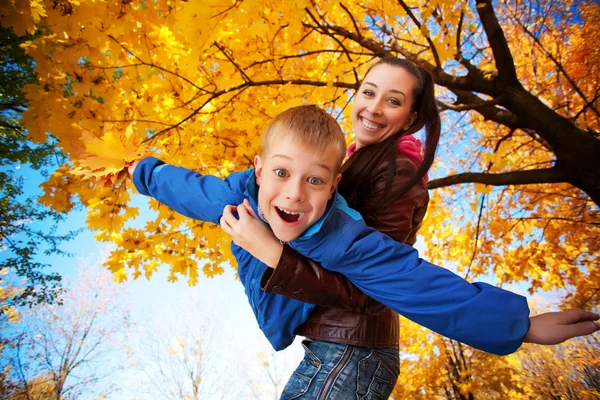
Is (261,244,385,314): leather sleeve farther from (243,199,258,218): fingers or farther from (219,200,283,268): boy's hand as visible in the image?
(243,199,258,218): fingers

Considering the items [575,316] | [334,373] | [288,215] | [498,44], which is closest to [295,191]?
[288,215]

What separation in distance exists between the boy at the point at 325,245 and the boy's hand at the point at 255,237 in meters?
0.06

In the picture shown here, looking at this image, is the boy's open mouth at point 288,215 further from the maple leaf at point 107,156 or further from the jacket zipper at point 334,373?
the maple leaf at point 107,156

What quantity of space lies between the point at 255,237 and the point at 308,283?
0.26 metres

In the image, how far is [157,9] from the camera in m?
2.58

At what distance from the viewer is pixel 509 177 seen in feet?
10.7

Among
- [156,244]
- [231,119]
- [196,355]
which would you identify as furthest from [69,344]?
[231,119]

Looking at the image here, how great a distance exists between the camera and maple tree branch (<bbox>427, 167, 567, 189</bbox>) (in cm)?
326

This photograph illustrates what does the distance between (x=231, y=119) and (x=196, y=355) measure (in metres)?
15.4

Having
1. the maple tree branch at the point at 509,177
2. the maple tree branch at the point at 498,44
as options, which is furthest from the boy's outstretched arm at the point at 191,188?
the maple tree branch at the point at 498,44

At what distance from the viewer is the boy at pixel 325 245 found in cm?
99

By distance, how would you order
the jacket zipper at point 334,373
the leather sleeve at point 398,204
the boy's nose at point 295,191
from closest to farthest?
the boy's nose at point 295,191 → the jacket zipper at point 334,373 → the leather sleeve at point 398,204

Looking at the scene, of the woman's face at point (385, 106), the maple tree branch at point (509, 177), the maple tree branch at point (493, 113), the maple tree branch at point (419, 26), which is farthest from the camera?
the maple tree branch at point (493, 113)

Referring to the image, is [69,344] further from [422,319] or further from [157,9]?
[422,319]
